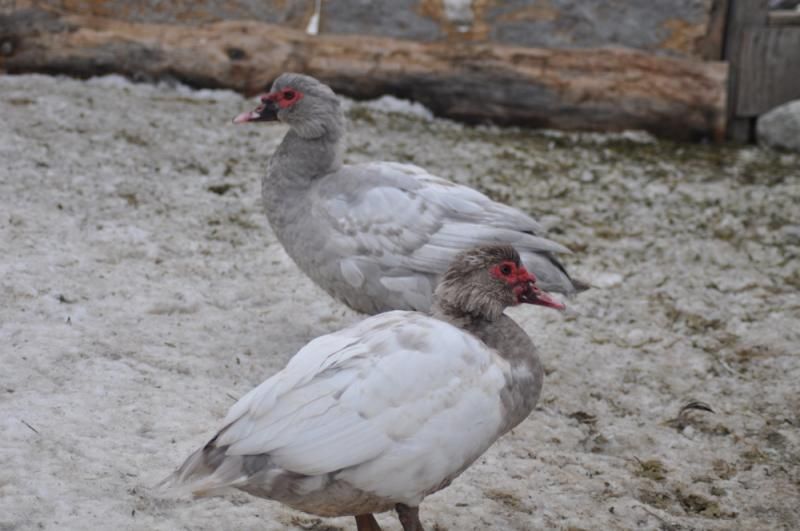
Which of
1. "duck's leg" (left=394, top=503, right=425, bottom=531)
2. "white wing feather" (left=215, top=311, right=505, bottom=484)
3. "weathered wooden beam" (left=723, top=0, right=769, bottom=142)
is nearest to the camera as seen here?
"white wing feather" (left=215, top=311, right=505, bottom=484)

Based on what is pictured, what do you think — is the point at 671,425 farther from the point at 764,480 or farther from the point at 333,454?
the point at 333,454

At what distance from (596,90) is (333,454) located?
4923mm

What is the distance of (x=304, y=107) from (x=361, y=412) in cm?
227

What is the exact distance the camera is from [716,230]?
19.2 feet

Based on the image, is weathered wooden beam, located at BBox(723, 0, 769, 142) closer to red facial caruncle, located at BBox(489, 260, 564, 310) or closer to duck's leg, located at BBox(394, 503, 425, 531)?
red facial caruncle, located at BBox(489, 260, 564, 310)

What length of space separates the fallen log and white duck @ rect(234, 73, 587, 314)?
2.72 meters

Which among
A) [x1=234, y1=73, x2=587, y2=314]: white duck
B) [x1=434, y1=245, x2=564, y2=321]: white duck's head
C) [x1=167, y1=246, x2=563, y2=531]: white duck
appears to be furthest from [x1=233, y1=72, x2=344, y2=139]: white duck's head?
[x1=167, y1=246, x2=563, y2=531]: white duck

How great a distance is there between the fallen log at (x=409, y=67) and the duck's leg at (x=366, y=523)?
460 cm

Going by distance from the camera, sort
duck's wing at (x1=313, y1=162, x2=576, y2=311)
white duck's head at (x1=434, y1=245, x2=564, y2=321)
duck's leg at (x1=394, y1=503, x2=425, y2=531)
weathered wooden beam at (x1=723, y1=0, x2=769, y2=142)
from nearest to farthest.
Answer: duck's leg at (x1=394, y1=503, x2=425, y2=531)
white duck's head at (x1=434, y1=245, x2=564, y2=321)
duck's wing at (x1=313, y1=162, x2=576, y2=311)
weathered wooden beam at (x1=723, y1=0, x2=769, y2=142)

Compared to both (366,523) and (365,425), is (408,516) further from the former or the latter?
(365,425)

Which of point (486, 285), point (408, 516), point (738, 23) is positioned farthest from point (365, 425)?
point (738, 23)

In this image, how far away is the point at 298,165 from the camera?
4535mm

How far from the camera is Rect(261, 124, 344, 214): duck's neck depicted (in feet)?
14.8

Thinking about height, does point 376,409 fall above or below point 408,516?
above
